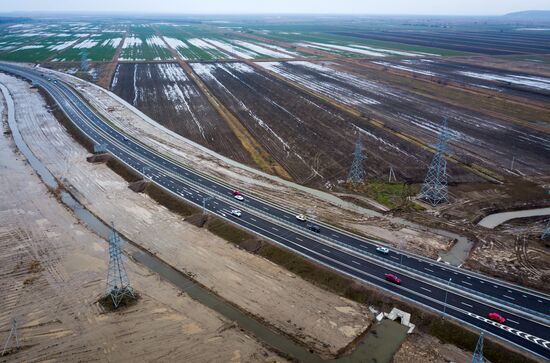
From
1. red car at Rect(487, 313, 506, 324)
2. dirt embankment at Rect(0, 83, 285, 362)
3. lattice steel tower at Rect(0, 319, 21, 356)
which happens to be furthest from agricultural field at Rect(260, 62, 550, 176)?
lattice steel tower at Rect(0, 319, 21, 356)

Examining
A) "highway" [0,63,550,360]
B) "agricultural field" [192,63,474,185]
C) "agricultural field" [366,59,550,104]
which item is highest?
"agricultural field" [366,59,550,104]

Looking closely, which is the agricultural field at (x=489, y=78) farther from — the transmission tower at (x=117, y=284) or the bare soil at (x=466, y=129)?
the transmission tower at (x=117, y=284)

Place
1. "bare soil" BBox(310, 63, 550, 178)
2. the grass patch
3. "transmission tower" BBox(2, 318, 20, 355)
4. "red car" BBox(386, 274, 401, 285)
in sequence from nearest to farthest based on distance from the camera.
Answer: "transmission tower" BBox(2, 318, 20, 355) → "red car" BBox(386, 274, 401, 285) → the grass patch → "bare soil" BBox(310, 63, 550, 178)

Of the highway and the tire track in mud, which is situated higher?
the tire track in mud

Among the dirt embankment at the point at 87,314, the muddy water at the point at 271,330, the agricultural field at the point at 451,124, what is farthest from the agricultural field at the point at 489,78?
the dirt embankment at the point at 87,314

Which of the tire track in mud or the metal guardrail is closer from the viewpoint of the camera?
the metal guardrail

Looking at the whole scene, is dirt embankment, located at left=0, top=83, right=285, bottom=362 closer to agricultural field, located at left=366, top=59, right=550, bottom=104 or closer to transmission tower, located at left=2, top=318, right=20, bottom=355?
transmission tower, located at left=2, top=318, right=20, bottom=355
